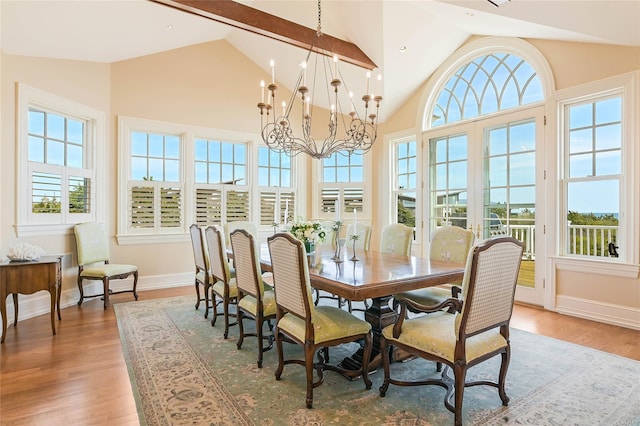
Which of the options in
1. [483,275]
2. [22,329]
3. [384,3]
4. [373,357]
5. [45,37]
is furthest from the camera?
[384,3]

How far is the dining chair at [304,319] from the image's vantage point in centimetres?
205

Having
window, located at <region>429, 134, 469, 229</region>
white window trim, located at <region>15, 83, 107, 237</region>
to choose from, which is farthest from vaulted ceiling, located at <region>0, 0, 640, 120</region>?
window, located at <region>429, 134, 469, 229</region>

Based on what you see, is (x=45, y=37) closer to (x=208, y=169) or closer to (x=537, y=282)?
(x=208, y=169)

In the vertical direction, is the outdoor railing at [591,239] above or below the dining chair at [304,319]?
above

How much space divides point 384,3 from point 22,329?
17.4ft

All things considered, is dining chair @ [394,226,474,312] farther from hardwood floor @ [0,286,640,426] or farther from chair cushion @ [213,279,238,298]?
chair cushion @ [213,279,238,298]

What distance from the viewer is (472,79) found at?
190 inches

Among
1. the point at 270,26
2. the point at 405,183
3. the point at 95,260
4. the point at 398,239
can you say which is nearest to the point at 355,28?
the point at 270,26

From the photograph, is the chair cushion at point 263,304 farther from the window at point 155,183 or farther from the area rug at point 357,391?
the window at point 155,183

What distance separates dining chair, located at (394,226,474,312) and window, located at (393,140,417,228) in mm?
2400

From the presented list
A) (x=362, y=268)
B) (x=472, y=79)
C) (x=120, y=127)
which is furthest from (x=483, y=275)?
(x=120, y=127)

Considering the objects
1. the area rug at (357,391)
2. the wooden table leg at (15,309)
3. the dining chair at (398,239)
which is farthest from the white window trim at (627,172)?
the wooden table leg at (15,309)

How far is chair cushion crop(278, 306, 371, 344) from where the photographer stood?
210cm

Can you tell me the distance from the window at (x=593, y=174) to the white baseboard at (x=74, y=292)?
535cm
